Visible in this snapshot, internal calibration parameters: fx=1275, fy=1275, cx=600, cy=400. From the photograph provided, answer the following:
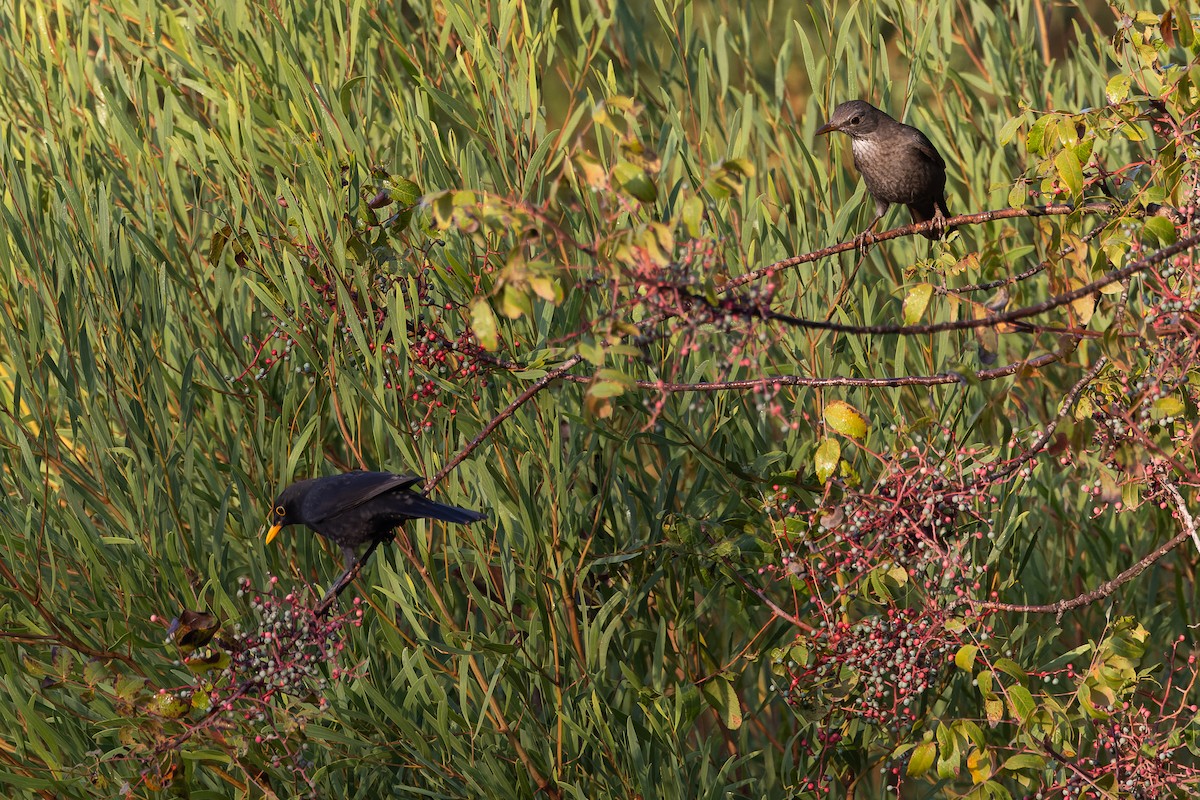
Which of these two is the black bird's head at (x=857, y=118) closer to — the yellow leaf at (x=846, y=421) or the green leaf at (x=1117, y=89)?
the green leaf at (x=1117, y=89)

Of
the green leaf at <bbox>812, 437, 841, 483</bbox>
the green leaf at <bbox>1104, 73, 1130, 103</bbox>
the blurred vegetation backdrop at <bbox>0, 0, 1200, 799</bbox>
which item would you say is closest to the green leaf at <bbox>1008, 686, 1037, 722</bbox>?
the blurred vegetation backdrop at <bbox>0, 0, 1200, 799</bbox>

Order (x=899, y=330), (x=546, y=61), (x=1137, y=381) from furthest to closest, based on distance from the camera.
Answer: (x=546, y=61), (x=1137, y=381), (x=899, y=330)

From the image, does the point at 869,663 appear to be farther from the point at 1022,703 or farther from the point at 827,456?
the point at 827,456

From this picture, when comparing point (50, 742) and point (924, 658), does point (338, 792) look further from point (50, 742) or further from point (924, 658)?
point (924, 658)

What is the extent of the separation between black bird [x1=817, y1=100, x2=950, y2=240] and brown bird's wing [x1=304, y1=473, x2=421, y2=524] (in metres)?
1.78

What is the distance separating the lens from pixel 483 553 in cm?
345

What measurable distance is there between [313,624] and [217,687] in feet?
A: 1.53

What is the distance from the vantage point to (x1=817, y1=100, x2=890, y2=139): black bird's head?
13.0 feet

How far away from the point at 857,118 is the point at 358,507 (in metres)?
2.01

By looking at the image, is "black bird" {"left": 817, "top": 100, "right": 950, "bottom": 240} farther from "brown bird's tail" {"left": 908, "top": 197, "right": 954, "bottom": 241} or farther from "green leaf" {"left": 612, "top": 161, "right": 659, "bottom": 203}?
"green leaf" {"left": 612, "top": 161, "right": 659, "bottom": 203}

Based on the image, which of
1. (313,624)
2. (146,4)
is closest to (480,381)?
(313,624)

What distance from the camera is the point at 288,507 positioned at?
3.30 meters

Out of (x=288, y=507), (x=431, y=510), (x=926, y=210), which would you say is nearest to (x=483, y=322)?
(x=431, y=510)

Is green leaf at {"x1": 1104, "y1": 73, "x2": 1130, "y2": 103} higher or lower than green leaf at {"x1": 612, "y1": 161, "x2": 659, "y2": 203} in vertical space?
lower
